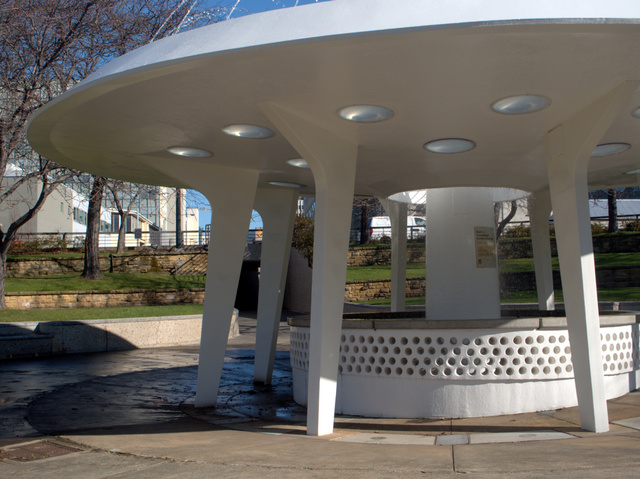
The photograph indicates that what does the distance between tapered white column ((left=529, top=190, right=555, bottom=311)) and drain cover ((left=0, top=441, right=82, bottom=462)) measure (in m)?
11.6

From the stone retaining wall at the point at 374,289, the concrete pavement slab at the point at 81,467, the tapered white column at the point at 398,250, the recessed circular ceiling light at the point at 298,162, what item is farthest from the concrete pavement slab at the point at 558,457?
the stone retaining wall at the point at 374,289

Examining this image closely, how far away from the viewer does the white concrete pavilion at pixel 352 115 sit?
5.46 m

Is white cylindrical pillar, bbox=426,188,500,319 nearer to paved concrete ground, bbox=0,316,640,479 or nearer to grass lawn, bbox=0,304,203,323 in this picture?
paved concrete ground, bbox=0,316,640,479

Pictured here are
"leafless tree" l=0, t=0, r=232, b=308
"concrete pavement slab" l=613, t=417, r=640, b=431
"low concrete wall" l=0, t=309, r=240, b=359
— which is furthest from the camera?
"leafless tree" l=0, t=0, r=232, b=308

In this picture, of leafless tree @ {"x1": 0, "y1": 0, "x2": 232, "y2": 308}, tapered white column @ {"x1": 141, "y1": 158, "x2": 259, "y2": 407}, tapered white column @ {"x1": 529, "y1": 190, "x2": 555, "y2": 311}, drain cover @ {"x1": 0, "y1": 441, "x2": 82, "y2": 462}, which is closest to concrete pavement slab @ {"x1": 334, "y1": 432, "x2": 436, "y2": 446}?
drain cover @ {"x1": 0, "y1": 441, "x2": 82, "y2": 462}

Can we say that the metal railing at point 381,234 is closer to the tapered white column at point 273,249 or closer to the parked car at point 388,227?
the parked car at point 388,227

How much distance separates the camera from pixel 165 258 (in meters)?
34.3

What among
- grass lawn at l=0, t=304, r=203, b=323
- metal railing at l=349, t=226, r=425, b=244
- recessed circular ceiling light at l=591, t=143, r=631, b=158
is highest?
metal railing at l=349, t=226, r=425, b=244

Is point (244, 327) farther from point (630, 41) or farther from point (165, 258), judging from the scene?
point (630, 41)

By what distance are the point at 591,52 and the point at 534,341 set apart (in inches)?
171

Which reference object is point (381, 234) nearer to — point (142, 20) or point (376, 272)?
point (376, 272)

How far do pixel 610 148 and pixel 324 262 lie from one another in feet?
17.2

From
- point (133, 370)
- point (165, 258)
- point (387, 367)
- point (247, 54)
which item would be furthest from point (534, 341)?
point (165, 258)

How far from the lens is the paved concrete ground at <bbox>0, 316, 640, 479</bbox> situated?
18.2 ft
